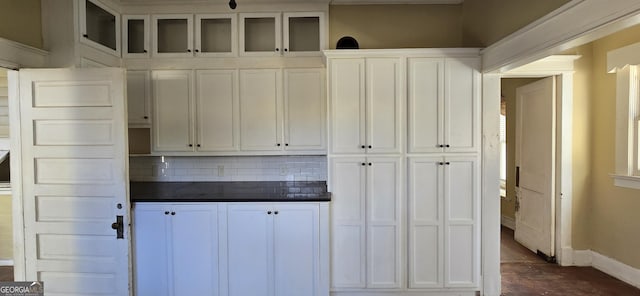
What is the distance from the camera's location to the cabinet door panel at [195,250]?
259cm

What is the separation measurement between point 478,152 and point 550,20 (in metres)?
1.12

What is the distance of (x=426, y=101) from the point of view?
8.79 ft

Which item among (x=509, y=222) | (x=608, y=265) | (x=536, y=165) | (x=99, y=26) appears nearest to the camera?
(x=99, y=26)

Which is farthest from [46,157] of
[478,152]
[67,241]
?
[478,152]

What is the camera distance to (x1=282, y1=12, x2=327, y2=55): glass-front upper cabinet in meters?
3.06

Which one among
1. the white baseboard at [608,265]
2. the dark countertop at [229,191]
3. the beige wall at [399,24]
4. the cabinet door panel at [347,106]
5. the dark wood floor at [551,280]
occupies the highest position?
the beige wall at [399,24]

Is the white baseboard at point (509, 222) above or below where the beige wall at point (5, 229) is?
below

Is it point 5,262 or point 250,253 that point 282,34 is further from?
point 5,262

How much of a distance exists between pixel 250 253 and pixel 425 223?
1.47 meters

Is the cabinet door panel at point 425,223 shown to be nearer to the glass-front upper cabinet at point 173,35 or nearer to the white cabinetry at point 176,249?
the white cabinetry at point 176,249

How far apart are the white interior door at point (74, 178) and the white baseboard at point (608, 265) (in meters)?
4.45

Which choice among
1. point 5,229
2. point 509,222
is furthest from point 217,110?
Answer: point 509,222

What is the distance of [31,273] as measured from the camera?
2438 millimetres

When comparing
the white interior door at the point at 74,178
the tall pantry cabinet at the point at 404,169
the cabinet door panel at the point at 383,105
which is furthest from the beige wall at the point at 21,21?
the cabinet door panel at the point at 383,105
